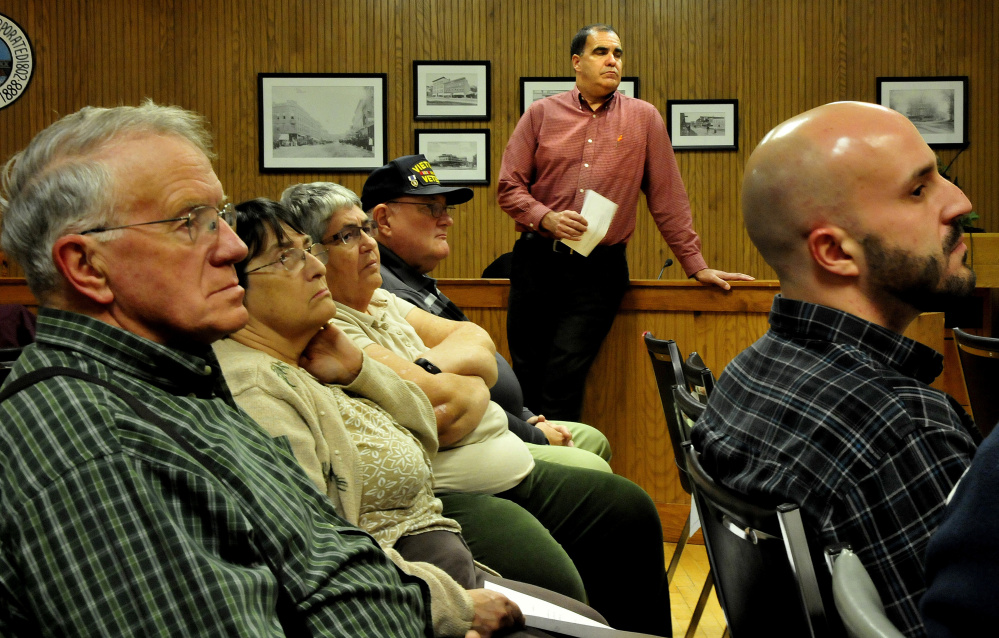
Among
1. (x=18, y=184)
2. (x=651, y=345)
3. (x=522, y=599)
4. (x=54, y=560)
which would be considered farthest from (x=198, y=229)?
(x=651, y=345)

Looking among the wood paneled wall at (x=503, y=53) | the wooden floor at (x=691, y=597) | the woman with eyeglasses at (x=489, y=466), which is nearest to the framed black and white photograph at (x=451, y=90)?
the wood paneled wall at (x=503, y=53)

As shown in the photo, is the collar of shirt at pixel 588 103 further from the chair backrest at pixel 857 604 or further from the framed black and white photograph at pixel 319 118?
the chair backrest at pixel 857 604

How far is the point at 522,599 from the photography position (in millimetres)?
1492

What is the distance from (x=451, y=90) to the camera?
614 cm

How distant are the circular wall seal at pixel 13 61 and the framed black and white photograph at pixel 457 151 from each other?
2846 mm

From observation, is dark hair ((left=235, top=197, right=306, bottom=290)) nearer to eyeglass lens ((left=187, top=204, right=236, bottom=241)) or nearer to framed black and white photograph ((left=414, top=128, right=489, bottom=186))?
eyeglass lens ((left=187, top=204, right=236, bottom=241))

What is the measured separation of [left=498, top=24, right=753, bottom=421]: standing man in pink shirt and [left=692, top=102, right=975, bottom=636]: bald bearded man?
218cm

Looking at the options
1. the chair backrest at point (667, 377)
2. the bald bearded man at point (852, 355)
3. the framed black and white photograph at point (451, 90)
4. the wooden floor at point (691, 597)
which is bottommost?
the wooden floor at point (691, 597)

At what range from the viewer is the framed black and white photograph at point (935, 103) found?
237 inches

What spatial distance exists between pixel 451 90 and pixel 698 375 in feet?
15.1

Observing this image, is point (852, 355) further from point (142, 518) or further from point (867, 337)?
point (142, 518)

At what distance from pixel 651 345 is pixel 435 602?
1254 mm

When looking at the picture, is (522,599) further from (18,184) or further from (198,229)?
(18,184)

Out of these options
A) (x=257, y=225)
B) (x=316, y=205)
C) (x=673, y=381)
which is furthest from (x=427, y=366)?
(x=673, y=381)
